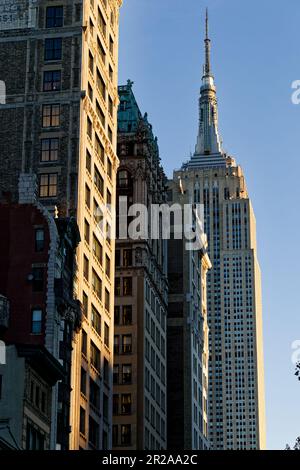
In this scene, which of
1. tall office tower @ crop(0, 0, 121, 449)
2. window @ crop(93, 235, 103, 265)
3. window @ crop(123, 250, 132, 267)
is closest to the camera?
tall office tower @ crop(0, 0, 121, 449)

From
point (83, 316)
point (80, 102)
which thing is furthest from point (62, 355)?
point (80, 102)

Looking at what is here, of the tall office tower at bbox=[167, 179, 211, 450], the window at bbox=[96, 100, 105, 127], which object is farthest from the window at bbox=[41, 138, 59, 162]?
the tall office tower at bbox=[167, 179, 211, 450]

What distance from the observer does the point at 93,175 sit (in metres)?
115

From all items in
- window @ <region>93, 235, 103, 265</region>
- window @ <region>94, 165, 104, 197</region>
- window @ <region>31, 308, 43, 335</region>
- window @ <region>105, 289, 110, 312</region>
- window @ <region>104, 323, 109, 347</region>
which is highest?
window @ <region>94, 165, 104, 197</region>

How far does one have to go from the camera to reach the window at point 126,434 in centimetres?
13700

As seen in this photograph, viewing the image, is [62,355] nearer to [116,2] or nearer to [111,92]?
[111,92]

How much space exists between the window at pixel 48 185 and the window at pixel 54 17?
16.2 meters

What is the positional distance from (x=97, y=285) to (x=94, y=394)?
10.8m

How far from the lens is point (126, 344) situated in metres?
142

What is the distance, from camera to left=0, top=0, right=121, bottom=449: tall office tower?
109 metres

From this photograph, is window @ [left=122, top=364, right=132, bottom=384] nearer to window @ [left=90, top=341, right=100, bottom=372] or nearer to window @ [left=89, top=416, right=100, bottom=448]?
window @ [left=90, top=341, right=100, bottom=372]

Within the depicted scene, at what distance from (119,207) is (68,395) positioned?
54735mm

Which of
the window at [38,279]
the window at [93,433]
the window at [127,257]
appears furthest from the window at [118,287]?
the window at [38,279]

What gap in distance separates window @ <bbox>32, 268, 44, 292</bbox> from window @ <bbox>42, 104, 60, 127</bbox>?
22.0 meters
